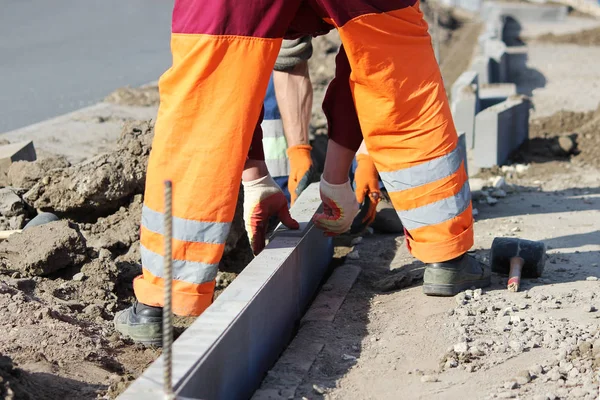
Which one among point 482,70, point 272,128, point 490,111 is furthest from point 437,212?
point 482,70

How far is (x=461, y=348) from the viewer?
122 inches

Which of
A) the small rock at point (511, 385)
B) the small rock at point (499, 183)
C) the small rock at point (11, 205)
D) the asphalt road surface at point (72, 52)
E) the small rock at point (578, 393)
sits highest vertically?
the small rock at point (11, 205)

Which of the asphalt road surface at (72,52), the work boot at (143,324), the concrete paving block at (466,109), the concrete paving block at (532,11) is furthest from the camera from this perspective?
the concrete paving block at (532,11)

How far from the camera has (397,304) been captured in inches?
146

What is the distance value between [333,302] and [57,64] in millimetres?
6156

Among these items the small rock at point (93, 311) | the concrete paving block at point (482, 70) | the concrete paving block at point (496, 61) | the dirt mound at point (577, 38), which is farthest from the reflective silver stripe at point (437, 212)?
the dirt mound at point (577, 38)

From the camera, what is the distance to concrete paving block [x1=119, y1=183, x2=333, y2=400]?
2.42 meters

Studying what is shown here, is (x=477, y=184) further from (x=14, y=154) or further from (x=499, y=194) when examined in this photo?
(x=14, y=154)

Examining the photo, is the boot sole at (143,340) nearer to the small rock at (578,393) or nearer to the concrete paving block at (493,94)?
the small rock at (578,393)

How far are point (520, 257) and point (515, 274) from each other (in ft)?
0.40

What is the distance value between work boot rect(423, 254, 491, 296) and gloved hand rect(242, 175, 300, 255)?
605 millimetres

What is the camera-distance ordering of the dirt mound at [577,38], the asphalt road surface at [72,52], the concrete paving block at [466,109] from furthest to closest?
the dirt mound at [577,38], the asphalt road surface at [72,52], the concrete paving block at [466,109]

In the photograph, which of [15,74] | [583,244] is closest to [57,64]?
Result: [15,74]

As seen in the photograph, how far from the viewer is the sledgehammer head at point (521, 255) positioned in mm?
3891
